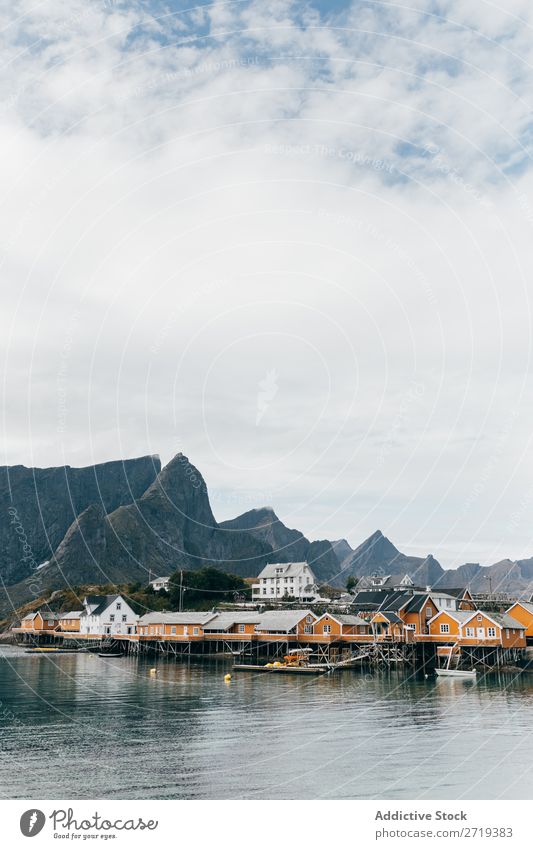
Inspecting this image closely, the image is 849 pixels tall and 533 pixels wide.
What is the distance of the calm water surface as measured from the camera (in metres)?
24.4

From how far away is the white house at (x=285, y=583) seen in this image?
138 m

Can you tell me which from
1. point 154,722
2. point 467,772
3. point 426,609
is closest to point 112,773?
point 154,722

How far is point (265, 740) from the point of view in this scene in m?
31.9

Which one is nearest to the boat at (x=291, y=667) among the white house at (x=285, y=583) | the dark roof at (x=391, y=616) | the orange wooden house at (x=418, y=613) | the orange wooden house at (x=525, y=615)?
the dark roof at (x=391, y=616)

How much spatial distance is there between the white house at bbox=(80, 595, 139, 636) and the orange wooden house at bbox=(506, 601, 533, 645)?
193 feet

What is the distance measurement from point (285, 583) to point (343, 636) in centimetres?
6455

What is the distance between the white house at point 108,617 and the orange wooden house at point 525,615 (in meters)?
58.9

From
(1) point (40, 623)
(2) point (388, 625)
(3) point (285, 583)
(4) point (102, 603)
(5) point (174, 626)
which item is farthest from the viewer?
(3) point (285, 583)

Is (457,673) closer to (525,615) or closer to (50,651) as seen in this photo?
(525,615)

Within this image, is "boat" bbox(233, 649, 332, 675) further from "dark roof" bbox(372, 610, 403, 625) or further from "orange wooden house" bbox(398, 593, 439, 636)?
"orange wooden house" bbox(398, 593, 439, 636)

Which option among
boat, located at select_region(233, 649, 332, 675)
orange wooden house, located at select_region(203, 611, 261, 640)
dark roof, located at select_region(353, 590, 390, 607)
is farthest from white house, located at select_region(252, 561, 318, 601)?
boat, located at select_region(233, 649, 332, 675)

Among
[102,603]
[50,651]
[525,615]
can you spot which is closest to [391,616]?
[525,615]

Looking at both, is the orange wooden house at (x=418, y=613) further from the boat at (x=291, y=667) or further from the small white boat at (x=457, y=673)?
the boat at (x=291, y=667)
